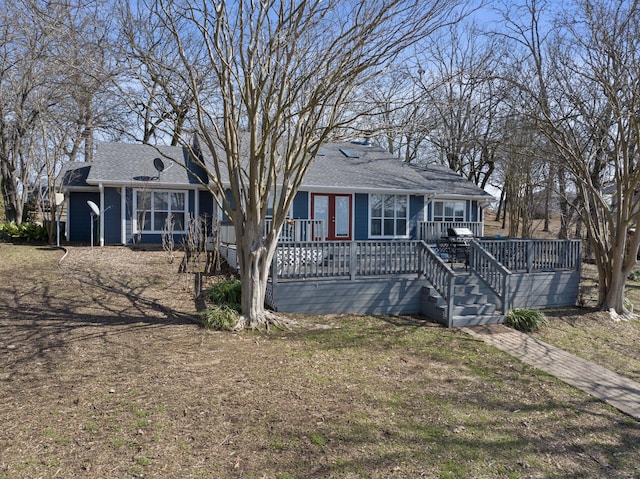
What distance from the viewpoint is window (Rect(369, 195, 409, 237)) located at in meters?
15.6

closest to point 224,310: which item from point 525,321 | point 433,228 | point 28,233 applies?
point 525,321

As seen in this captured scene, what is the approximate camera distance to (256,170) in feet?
22.0

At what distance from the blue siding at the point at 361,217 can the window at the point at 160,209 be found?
591cm

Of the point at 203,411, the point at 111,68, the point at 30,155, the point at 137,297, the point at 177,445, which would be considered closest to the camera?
the point at 177,445

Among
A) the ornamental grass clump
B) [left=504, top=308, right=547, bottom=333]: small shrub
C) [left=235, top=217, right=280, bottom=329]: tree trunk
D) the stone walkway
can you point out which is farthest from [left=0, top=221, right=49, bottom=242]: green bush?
[left=504, top=308, right=547, bottom=333]: small shrub

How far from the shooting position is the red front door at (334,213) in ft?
48.7

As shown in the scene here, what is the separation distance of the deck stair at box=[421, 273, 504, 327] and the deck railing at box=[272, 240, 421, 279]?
72cm

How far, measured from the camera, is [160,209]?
1508cm

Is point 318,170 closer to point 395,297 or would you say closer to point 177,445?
point 395,297

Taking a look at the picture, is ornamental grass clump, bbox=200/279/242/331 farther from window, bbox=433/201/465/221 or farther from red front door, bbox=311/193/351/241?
window, bbox=433/201/465/221

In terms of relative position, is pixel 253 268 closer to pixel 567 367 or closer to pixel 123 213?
pixel 567 367

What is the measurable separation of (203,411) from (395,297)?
5211 millimetres

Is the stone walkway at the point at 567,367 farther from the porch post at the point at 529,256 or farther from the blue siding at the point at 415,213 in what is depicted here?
the blue siding at the point at 415,213

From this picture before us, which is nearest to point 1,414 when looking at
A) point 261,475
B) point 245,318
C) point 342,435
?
point 261,475
